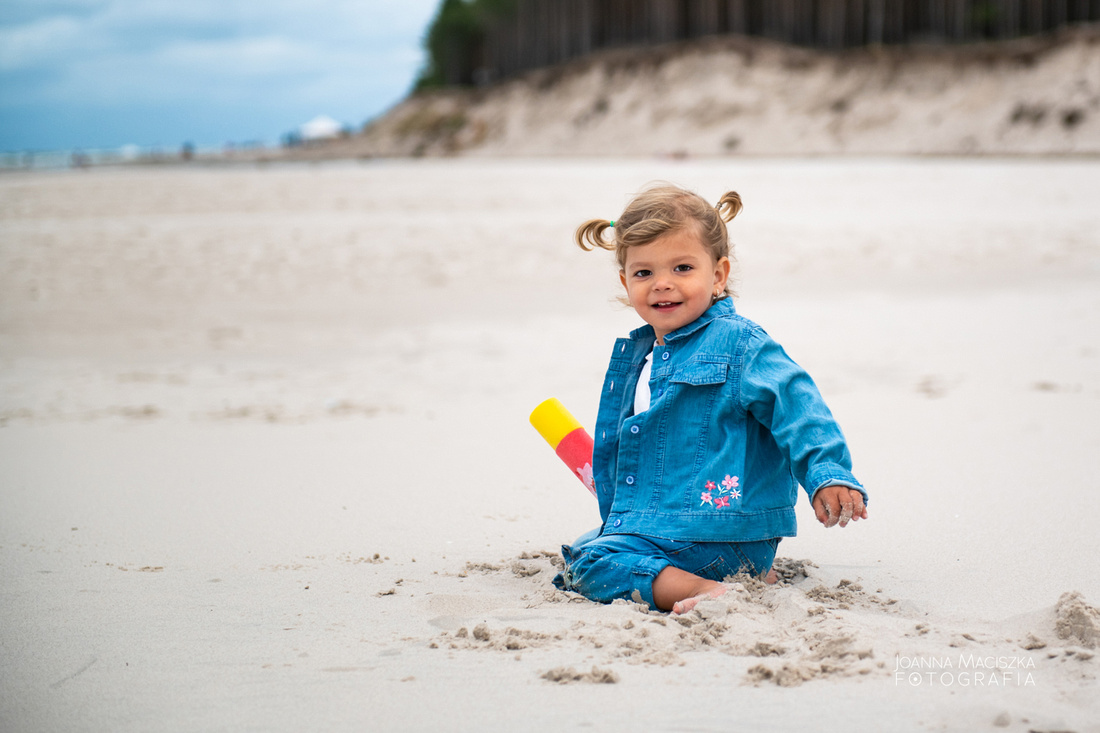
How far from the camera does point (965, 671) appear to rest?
6.12 ft

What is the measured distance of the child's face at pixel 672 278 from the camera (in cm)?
233

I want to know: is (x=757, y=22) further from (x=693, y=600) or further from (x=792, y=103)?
(x=693, y=600)

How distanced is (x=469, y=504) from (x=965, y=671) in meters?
1.74

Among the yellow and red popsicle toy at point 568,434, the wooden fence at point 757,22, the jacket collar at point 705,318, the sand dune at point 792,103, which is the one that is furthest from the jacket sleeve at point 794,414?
the wooden fence at point 757,22

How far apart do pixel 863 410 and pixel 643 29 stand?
37802 millimetres

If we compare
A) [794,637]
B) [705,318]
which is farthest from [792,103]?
[794,637]

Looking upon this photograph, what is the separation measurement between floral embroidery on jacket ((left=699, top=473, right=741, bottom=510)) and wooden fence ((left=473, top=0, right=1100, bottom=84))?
32.9 metres

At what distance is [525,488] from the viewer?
3447 millimetres

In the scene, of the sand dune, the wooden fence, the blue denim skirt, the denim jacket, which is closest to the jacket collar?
the denim jacket

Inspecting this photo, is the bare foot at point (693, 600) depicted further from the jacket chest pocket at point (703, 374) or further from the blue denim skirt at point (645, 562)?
the jacket chest pocket at point (703, 374)

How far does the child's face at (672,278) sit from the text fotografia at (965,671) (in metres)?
0.90

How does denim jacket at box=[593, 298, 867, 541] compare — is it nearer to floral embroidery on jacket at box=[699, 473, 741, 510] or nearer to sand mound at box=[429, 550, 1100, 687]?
floral embroidery on jacket at box=[699, 473, 741, 510]

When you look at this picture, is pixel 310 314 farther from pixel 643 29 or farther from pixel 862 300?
pixel 643 29

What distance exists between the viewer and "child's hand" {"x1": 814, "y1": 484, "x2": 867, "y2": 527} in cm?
205
